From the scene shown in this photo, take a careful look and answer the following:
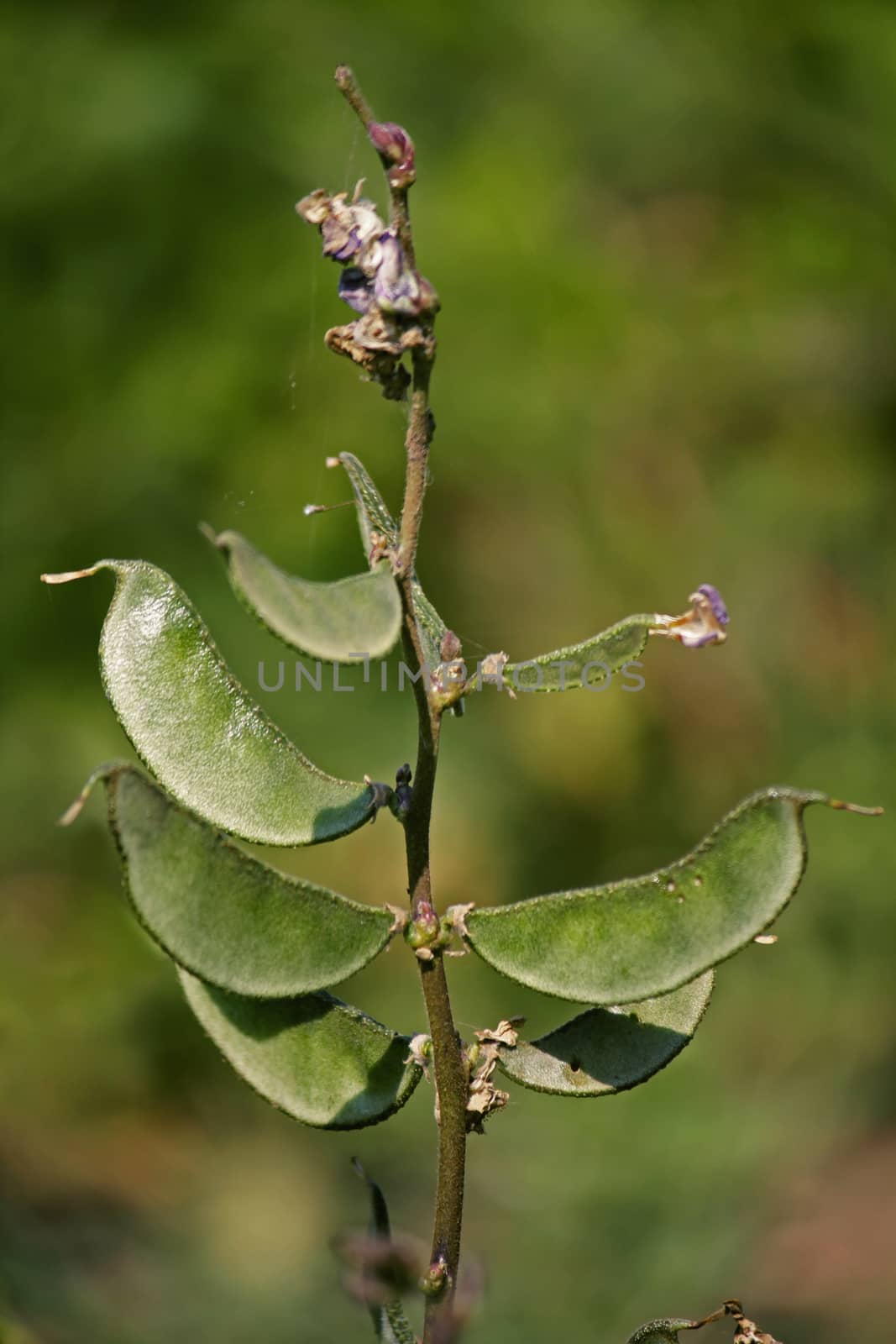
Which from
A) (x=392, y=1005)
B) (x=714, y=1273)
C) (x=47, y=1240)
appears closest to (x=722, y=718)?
(x=392, y=1005)

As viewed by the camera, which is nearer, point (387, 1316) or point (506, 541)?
point (387, 1316)

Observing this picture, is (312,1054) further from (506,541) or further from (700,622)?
(506,541)

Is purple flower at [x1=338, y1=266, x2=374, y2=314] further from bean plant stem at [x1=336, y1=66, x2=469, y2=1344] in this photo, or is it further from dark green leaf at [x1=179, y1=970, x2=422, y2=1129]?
dark green leaf at [x1=179, y1=970, x2=422, y2=1129]

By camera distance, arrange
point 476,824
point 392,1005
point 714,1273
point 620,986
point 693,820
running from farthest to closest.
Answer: point 693,820
point 476,824
point 392,1005
point 714,1273
point 620,986

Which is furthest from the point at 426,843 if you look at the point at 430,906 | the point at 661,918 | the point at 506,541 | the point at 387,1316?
the point at 506,541

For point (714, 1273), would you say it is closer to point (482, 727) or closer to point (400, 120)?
point (482, 727)
